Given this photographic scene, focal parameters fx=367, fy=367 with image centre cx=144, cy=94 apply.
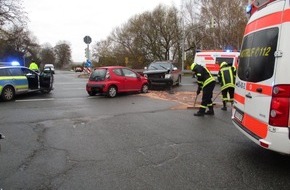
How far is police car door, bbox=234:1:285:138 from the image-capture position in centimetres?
520

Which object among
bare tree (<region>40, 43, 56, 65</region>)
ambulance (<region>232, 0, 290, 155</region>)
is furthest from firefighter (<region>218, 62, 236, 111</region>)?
bare tree (<region>40, 43, 56, 65</region>)

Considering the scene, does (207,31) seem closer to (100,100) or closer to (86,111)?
(100,100)

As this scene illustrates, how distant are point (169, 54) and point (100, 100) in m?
44.0

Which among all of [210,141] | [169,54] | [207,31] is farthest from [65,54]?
[210,141]

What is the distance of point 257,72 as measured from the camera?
5.63 m

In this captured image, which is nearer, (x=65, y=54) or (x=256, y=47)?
(x=256, y=47)

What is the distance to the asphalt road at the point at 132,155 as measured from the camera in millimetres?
5062

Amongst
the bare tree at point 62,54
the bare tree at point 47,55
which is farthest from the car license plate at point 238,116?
the bare tree at point 62,54

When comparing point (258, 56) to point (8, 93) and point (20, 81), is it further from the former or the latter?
point (20, 81)

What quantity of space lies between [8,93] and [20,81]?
2.91 ft

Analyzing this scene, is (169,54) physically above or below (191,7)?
below

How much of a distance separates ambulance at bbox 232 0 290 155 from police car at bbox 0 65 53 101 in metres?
11.4

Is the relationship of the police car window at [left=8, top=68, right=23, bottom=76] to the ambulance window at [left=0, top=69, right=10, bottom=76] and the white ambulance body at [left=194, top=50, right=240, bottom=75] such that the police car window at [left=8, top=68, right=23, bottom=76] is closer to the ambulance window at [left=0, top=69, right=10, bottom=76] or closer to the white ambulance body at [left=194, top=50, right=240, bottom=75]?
the ambulance window at [left=0, top=69, right=10, bottom=76]

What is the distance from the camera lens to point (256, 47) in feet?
19.0
